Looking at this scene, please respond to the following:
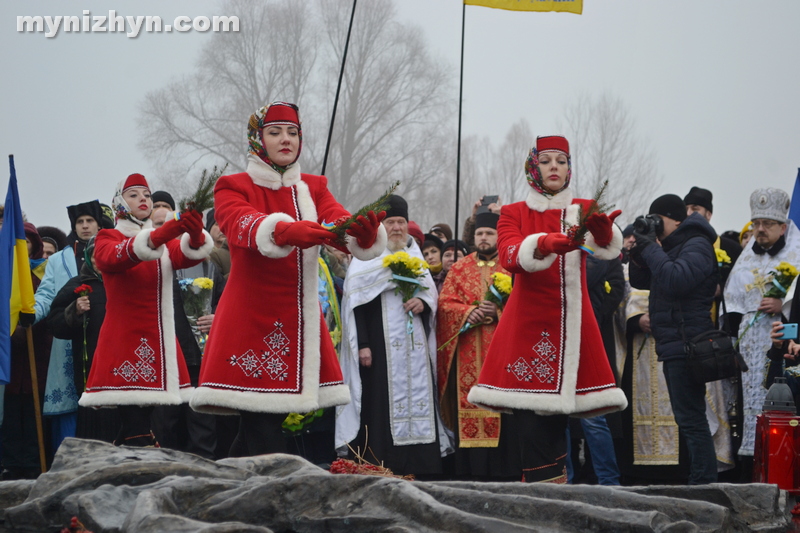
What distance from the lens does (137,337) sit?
6.48m

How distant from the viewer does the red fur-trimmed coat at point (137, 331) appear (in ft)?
20.9

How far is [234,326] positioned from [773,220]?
14.5ft

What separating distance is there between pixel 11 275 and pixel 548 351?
479 centimetres

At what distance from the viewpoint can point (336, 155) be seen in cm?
1733

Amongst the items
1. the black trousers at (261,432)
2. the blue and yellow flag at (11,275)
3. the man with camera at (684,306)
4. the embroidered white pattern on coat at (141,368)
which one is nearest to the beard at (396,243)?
the man with camera at (684,306)

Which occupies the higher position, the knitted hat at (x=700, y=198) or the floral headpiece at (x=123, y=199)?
the knitted hat at (x=700, y=198)

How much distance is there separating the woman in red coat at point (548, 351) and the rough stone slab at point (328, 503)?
56.3 inches

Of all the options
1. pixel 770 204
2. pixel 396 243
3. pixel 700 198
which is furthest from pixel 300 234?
pixel 700 198

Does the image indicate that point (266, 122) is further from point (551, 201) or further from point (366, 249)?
point (551, 201)

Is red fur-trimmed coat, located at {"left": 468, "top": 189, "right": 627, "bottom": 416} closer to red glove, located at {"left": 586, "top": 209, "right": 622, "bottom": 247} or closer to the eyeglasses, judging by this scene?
red glove, located at {"left": 586, "top": 209, "right": 622, "bottom": 247}

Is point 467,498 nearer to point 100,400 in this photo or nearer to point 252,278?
point 252,278

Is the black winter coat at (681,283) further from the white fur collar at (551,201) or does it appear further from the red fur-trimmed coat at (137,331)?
A: the red fur-trimmed coat at (137,331)

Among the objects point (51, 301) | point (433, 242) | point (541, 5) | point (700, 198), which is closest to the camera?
point (700, 198)

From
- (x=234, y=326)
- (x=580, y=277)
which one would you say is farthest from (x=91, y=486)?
(x=580, y=277)
